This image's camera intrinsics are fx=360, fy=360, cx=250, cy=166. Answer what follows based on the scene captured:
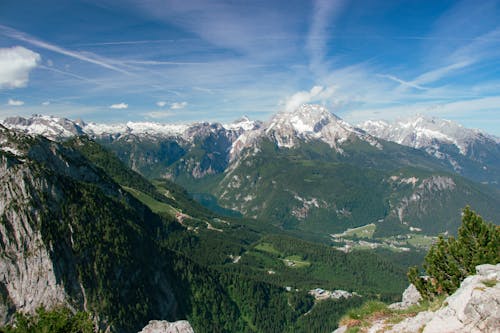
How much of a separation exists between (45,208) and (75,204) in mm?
15668

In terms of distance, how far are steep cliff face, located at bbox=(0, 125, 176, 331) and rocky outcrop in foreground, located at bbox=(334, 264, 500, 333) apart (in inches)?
4470

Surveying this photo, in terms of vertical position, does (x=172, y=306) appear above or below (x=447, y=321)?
below

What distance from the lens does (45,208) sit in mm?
137000

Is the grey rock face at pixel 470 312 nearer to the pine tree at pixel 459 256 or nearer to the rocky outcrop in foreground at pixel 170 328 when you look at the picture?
the pine tree at pixel 459 256

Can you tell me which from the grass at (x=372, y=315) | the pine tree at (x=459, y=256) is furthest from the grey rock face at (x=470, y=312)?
the pine tree at (x=459, y=256)

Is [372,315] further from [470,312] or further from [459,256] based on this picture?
[459,256]

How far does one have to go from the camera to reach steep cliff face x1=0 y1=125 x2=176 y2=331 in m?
124

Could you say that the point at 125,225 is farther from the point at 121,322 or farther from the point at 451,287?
the point at 451,287

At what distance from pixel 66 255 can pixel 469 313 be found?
141294mm

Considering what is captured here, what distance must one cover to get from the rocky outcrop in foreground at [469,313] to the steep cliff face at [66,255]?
113545 millimetres

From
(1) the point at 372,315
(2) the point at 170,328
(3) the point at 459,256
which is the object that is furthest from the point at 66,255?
(3) the point at 459,256

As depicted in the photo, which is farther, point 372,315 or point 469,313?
point 372,315

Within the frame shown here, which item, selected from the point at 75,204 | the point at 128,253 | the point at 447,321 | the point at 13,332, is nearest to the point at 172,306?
the point at 128,253

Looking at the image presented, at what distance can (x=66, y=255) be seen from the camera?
13412 cm
